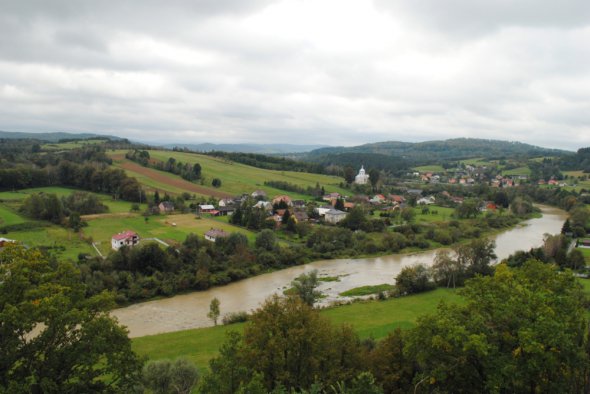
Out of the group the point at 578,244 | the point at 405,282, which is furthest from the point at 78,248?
the point at 578,244

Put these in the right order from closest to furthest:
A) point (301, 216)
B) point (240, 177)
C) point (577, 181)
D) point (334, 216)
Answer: point (301, 216)
point (334, 216)
point (240, 177)
point (577, 181)

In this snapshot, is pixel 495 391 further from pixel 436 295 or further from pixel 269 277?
pixel 269 277

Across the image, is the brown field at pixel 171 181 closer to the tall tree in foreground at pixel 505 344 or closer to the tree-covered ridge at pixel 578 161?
the tall tree in foreground at pixel 505 344

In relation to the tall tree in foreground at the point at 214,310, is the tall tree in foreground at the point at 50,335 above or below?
above

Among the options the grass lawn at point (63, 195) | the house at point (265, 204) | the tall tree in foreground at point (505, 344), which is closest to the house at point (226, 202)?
the house at point (265, 204)

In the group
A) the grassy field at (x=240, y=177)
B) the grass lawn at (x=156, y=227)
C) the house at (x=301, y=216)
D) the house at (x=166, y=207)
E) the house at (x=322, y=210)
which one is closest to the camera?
the grass lawn at (x=156, y=227)

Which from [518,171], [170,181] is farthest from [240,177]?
[518,171]

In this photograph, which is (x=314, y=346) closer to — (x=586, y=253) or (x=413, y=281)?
(x=413, y=281)
